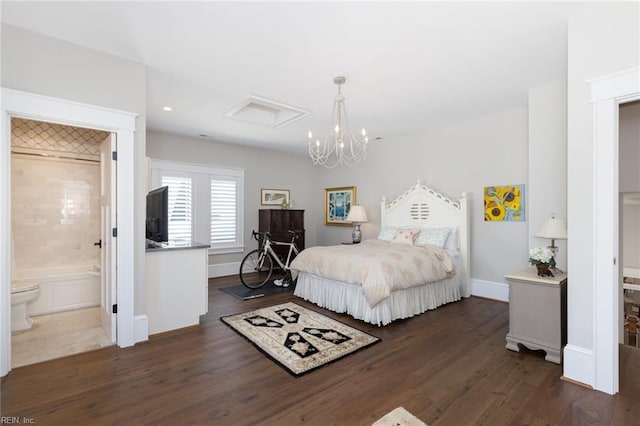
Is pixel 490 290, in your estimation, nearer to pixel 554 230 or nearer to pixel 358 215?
pixel 554 230

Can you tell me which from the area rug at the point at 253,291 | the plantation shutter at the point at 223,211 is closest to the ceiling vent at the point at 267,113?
the plantation shutter at the point at 223,211

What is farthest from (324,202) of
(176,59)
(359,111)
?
(176,59)

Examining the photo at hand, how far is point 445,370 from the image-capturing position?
2.47 meters

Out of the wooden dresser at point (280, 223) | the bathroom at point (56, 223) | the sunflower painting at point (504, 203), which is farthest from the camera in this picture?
the wooden dresser at point (280, 223)

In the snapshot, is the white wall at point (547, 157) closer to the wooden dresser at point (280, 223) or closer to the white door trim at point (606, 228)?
the white door trim at point (606, 228)

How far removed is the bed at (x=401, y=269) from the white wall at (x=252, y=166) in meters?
2.49

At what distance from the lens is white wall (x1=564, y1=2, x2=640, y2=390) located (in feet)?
7.00

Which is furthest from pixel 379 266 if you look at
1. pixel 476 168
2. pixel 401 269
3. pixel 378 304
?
pixel 476 168

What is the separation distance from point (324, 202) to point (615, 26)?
19.0ft

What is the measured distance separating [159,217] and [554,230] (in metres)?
4.25

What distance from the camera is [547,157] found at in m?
3.48

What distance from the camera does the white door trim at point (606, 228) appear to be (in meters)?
2.11

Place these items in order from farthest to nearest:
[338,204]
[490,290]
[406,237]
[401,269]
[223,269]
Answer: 1. [338,204]
2. [223,269]
3. [406,237]
4. [490,290]
5. [401,269]

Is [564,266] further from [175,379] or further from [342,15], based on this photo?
[175,379]
